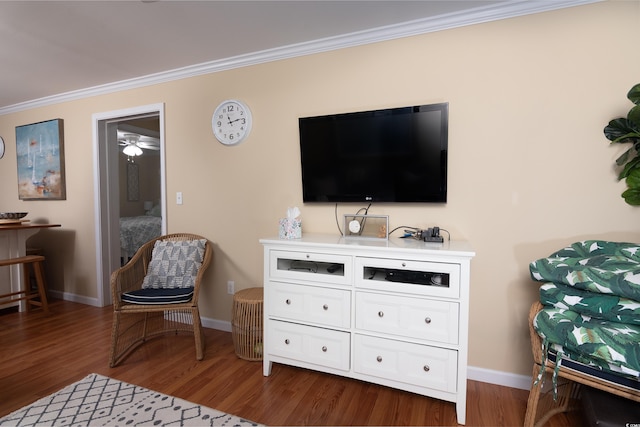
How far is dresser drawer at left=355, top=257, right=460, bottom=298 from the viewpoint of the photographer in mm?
1607

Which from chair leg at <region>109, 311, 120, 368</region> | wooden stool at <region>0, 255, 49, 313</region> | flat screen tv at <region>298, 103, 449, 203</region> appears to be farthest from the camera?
wooden stool at <region>0, 255, 49, 313</region>

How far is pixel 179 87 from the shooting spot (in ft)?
9.31

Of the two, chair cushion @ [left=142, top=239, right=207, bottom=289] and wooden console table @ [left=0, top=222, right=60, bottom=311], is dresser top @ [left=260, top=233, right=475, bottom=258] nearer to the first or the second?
chair cushion @ [left=142, top=239, right=207, bottom=289]

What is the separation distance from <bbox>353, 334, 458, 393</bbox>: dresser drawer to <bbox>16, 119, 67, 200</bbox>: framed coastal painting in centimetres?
382

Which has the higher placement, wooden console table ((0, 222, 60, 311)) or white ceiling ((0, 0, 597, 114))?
white ceiling ((0, 0, 597, 114))

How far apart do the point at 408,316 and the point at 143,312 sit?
1.93 m

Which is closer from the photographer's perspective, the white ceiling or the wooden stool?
the white ceiling

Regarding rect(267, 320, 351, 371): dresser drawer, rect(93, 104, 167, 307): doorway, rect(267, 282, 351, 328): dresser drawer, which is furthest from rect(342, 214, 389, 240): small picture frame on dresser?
rect(93, 104, 167, 307): doorway

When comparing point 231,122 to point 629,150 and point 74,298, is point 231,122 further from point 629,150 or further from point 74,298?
point 74,298

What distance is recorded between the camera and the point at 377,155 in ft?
6.86

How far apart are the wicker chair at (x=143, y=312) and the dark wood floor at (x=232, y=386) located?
0.34 ft

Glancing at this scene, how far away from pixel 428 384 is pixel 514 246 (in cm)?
99

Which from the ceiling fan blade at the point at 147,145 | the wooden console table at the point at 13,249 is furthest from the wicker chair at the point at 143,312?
the ceiling fan blade at the point at 147,145

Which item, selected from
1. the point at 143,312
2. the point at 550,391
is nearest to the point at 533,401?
the point at 550,391
